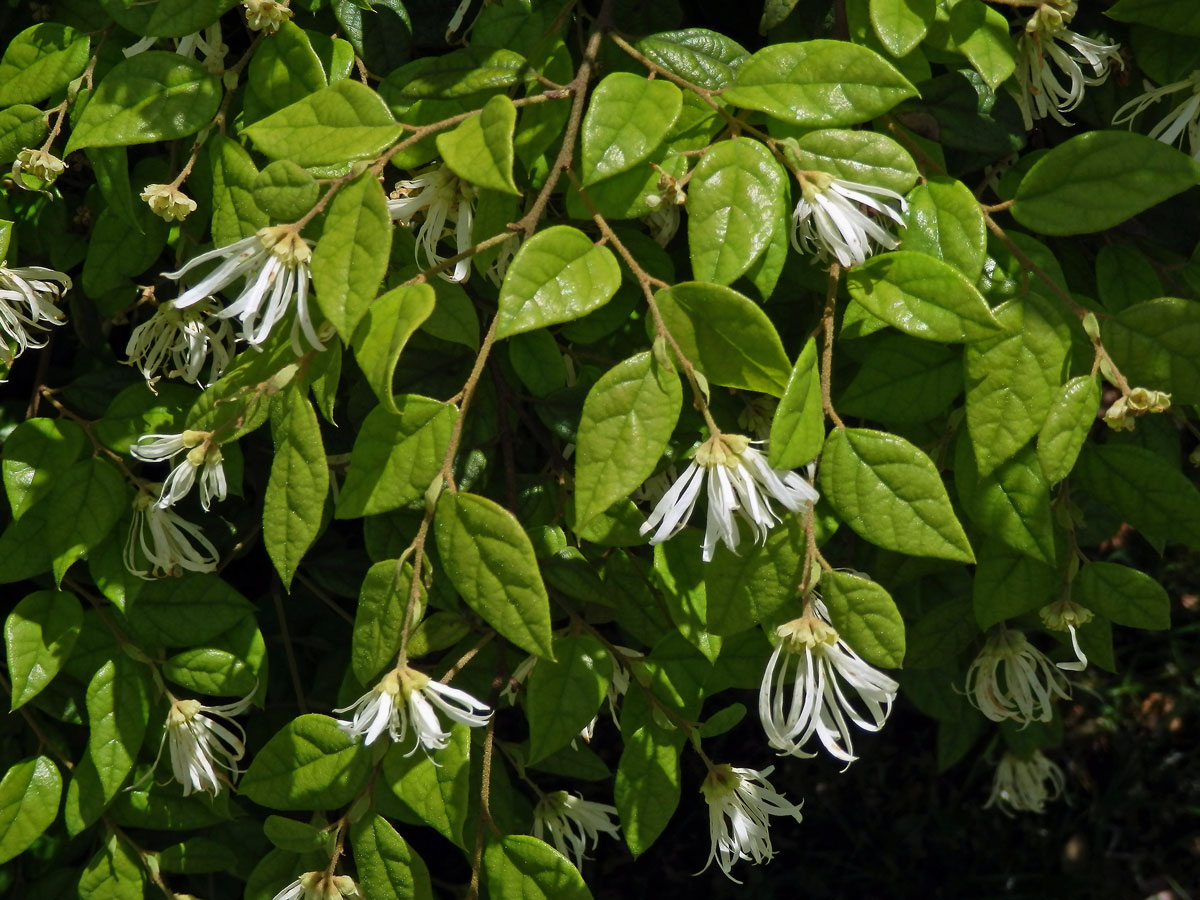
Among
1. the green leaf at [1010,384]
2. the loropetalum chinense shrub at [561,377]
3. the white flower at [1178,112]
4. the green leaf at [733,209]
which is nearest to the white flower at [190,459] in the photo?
the loropetalum chinense shrub at [561,377]

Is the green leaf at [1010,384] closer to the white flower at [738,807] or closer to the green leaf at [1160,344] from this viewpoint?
the green leaf at [1160,344]

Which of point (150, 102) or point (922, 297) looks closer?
point (922, 297)

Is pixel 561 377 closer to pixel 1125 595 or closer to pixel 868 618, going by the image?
pixel 868 618

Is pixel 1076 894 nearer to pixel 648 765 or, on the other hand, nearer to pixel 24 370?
pixel 648 765

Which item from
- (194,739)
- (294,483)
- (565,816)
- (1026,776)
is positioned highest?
(294,483)

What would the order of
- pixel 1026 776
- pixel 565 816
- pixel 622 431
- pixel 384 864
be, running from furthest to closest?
pixel 1026 776, pixel 565 816, pixel 384 864, pixel 622 431

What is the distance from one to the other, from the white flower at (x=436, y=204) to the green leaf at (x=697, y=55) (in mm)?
209

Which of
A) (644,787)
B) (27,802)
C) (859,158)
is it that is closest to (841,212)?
(859,158)

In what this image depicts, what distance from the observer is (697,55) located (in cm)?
100

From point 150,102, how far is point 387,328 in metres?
0.36

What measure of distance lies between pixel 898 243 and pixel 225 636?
2.68 ft

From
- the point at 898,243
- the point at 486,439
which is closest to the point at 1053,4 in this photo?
the point at 898,243

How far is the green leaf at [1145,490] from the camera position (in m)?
1.02

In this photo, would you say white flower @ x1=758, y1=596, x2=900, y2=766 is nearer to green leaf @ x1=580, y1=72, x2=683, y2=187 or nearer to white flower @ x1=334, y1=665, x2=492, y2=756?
white flower @ x1=334, y1=665, x2=492, y2=756
